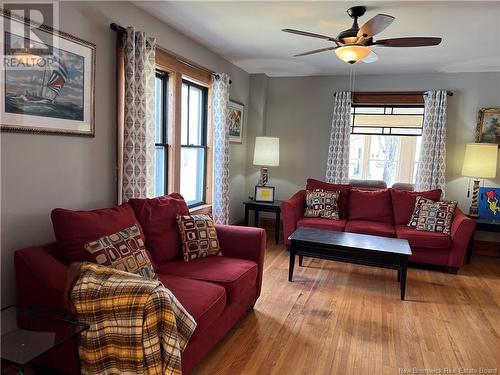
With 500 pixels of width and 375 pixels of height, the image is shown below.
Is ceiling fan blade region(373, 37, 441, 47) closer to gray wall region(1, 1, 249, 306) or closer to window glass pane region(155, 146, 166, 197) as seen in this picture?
gray wall region(1, 1, 249, 306)

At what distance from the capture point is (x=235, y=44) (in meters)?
3.99

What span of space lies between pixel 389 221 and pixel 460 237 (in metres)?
0.86

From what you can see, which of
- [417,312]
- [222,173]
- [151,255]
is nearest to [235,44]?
[222,173]

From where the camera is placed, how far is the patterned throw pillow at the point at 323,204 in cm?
457

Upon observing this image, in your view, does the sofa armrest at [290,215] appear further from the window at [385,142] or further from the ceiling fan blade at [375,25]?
the ceiling fan blade at [375,25]

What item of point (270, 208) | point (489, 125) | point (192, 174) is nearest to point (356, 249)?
point (270, 208)

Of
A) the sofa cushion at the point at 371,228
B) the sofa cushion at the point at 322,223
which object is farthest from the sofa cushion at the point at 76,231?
the sofa cushion at the point at 371,228

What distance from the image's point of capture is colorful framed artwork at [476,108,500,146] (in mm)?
4742

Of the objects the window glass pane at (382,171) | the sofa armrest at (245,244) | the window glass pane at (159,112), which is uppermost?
the window glass pane at (159,112)

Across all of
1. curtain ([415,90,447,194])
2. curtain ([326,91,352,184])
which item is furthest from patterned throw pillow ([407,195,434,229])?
curtain ([326,91,352,184])

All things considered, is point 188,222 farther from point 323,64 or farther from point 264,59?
point 323,64

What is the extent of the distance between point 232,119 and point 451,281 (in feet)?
10.7

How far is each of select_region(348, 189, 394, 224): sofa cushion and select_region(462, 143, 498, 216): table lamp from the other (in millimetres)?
1024

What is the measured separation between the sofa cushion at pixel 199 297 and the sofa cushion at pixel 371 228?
2.40 metres
